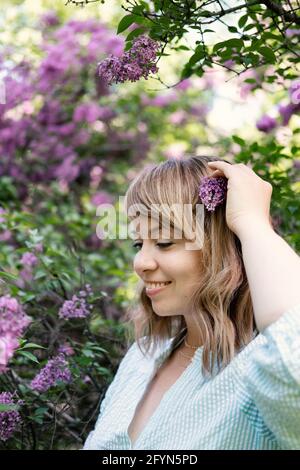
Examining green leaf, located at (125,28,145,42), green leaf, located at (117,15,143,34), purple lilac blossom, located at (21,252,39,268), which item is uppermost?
green leaf, located at (117,15,143,34)

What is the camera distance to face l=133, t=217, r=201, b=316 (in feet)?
4.83

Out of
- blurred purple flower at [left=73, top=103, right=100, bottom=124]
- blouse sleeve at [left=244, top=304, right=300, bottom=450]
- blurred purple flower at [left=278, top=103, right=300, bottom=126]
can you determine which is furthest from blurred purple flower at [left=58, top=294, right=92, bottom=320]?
blurred purple flower at [left=73, top=103, right=100, bottom=124]

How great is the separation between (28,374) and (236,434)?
1.03 meters

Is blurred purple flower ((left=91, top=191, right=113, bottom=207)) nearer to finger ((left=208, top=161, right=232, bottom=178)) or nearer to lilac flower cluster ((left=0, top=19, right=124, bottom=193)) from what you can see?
lilac flower cluster ((left=0, top=19, right=124, bottom=193))

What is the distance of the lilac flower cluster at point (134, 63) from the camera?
147 cm

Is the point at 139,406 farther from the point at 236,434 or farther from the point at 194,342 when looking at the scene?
the point at 236,434

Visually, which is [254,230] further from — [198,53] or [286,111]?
[286,111]

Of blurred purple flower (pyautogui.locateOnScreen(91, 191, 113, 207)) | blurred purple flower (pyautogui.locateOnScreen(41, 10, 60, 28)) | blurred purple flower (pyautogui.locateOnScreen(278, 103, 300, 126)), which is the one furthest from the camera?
blurred purple flower (pyautogui.locateOnScreen(41, 10, 60, 28))

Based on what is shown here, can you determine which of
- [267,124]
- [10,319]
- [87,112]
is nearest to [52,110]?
[87,112]

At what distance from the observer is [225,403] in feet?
4.31

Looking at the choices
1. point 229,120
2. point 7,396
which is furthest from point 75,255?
point 229,120

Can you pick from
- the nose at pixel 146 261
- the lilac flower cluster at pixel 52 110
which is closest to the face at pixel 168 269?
the nose at pixel 146 261

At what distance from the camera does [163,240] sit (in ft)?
4.84

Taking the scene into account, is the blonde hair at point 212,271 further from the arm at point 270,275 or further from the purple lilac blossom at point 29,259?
the purple lilac blossom at point 29,259
